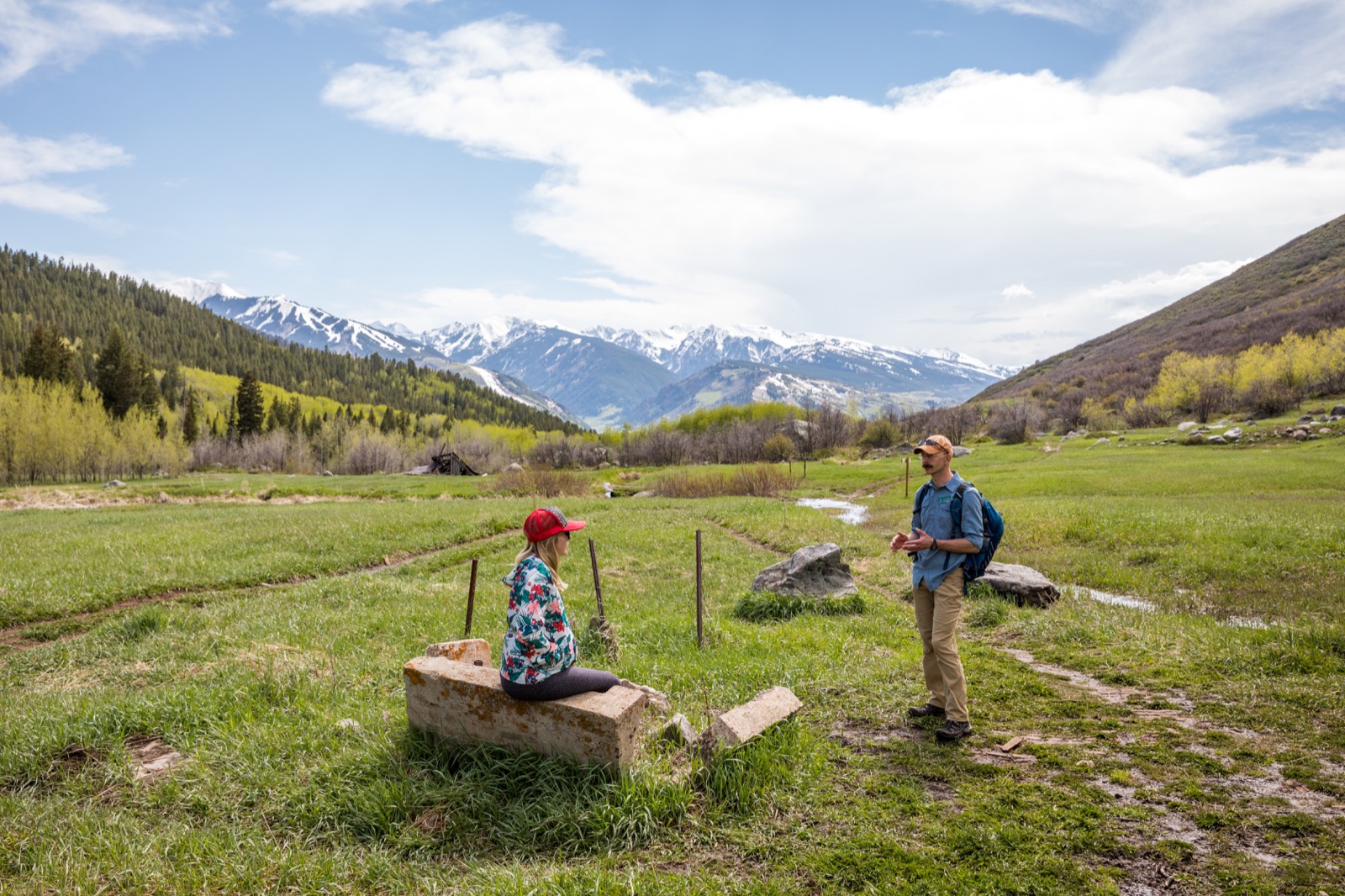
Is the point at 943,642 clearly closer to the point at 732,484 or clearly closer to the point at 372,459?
the point at 732,484

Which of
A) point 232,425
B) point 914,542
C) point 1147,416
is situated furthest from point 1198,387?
point 232,425

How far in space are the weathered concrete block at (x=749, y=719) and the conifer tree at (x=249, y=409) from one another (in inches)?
5475

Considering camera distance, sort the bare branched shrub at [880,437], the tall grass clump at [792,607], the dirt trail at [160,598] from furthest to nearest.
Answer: the bare branched shrub at [880,437]
the tall grass clump at [792,607]
the dirt trail at [160,598]

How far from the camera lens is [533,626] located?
6.08m

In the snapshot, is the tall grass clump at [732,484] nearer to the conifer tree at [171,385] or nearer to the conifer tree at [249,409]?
the conifer tree at [249,409]

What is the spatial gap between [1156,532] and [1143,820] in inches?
769

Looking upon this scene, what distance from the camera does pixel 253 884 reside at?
16.4ft

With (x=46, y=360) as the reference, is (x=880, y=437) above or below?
below

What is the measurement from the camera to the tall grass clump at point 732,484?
176ft

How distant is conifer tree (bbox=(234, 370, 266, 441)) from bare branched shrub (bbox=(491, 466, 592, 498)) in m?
88.9

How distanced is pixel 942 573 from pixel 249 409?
472 ft

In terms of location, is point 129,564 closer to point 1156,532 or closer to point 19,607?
point 19,607

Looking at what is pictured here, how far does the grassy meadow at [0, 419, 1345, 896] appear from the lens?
5199 millimetres

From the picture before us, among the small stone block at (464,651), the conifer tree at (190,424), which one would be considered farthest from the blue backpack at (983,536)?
the conifer tree at (190,424)
